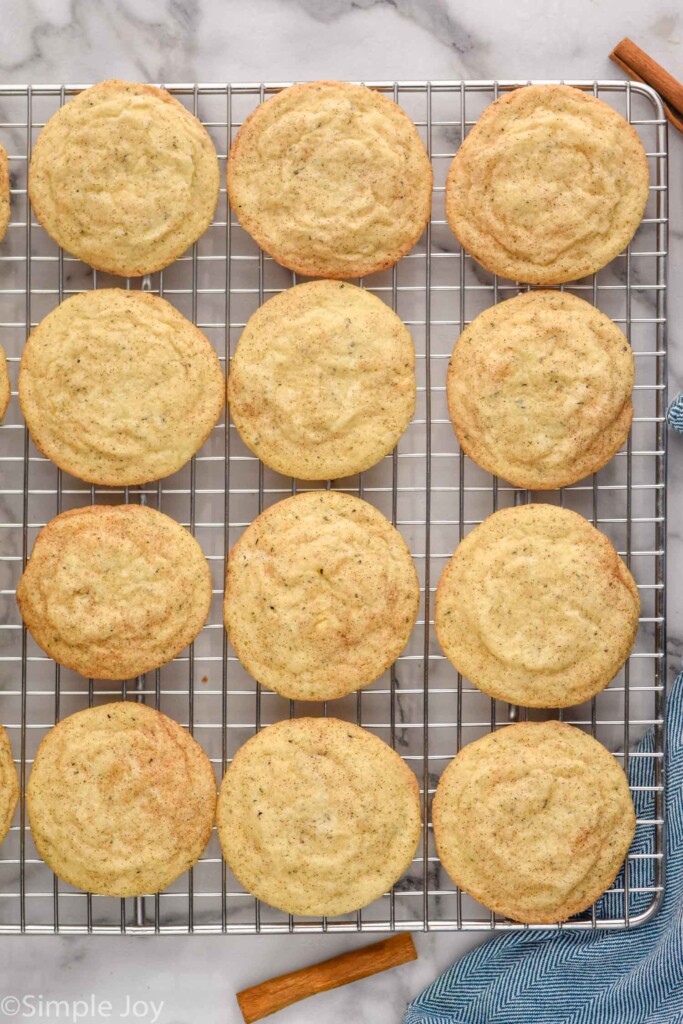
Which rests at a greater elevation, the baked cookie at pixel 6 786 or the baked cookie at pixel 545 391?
the baked cookie at pixel 545 391

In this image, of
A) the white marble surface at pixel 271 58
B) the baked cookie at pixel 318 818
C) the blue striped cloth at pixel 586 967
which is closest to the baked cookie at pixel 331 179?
the white marble surface at pixel 271 58

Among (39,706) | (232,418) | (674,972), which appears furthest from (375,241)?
(674,972)

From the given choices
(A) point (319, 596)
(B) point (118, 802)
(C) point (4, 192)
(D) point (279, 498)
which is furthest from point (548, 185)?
(B) point (118, 802)

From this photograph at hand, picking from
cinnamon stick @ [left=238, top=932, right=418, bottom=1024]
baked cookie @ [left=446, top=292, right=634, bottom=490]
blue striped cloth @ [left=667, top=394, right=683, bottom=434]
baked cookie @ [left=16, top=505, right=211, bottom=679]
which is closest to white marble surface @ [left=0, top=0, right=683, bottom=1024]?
cinnamon stick @ [left=238, top=932, right=418, bottom=1024]

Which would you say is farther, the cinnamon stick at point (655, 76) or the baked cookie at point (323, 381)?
the cinnamon stick at point (655, 76)

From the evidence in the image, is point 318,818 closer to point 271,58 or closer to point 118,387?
point 118,387

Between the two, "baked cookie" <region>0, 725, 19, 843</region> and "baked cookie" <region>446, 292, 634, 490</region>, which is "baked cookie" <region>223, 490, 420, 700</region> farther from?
"baked cookie" <region>0, 725, 19, 843</region>

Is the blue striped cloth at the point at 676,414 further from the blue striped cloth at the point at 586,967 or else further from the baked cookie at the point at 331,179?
the baked cookie at the point at 331,179
